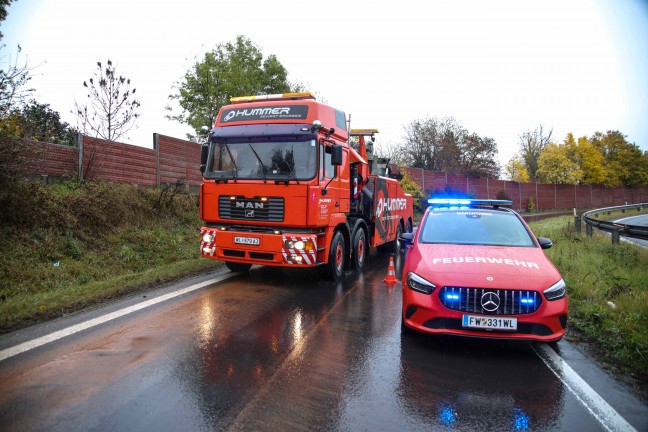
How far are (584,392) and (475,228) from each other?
2.71m

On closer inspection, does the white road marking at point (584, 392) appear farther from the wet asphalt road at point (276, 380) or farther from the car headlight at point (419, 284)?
the car headlight at point (419, 284)

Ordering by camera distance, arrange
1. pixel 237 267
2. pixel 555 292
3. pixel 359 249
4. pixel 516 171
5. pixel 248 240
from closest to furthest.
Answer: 1. pixel 555 292
2. pixel 248 240
3. pixel 237 267
4. pixel 359 249
5. pixel 516 171

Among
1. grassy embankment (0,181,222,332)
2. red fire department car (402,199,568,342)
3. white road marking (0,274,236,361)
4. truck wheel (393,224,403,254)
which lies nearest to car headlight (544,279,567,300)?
red fire department car (402,199,568,342)

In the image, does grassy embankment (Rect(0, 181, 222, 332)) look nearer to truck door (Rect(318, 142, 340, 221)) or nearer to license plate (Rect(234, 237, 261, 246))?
license plate (Rect(234, 237, 261, 246))

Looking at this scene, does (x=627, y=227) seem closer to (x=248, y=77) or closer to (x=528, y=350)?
(x=528, y=350)

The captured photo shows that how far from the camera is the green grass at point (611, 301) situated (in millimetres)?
4582

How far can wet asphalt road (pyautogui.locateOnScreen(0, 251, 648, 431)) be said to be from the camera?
3213 millimetres

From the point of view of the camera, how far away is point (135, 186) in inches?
531

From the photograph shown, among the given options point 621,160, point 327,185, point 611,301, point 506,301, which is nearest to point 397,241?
point 327,185

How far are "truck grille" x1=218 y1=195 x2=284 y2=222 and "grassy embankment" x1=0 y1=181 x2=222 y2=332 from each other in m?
1.71

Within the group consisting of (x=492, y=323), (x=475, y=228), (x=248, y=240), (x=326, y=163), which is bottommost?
(x=492, y=323)

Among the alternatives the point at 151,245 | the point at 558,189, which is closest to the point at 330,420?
the point at 151,245

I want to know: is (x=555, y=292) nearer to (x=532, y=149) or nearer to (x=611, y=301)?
(x=611, y=301)

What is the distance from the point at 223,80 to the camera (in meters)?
22.6
